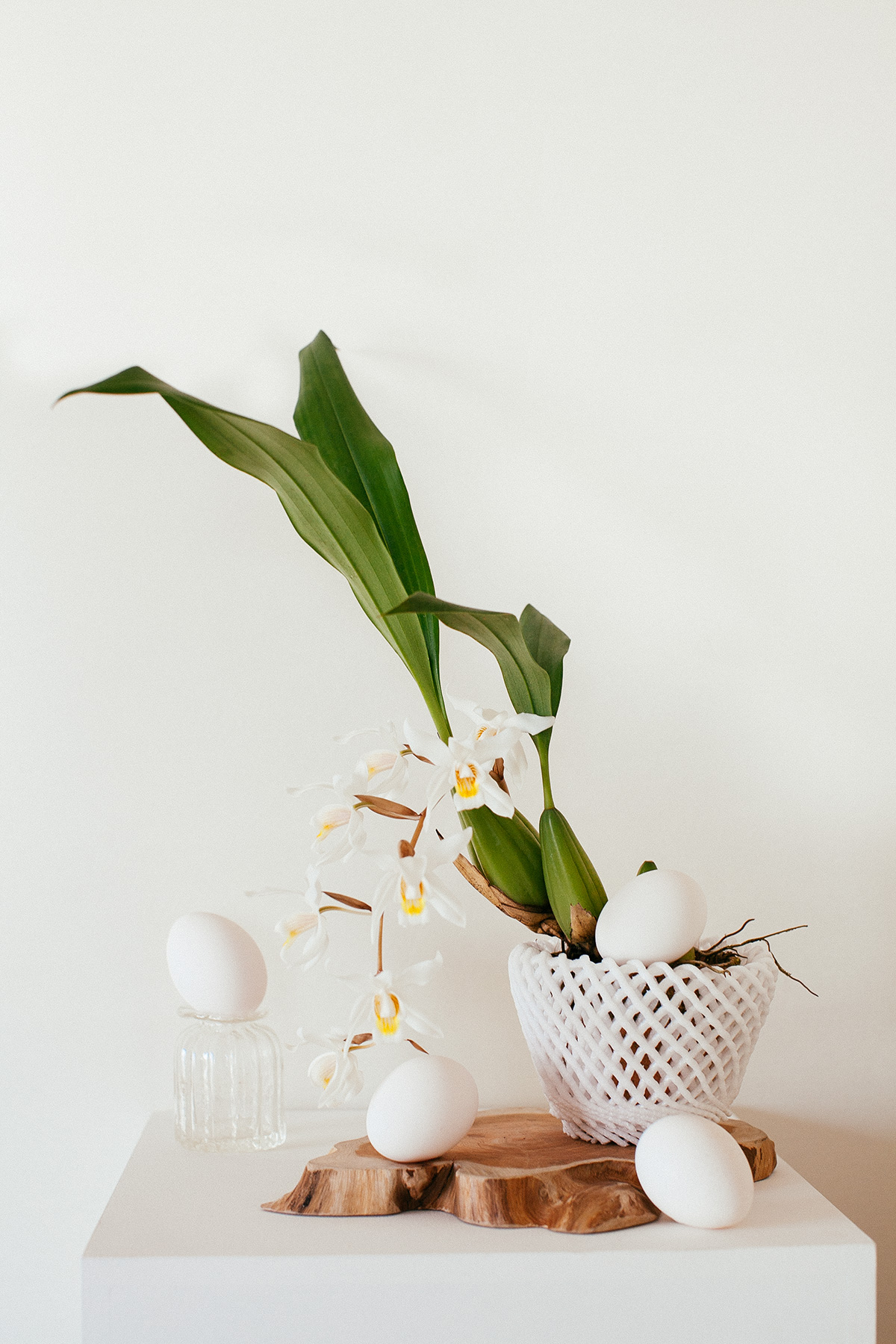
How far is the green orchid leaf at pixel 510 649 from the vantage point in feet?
2.24

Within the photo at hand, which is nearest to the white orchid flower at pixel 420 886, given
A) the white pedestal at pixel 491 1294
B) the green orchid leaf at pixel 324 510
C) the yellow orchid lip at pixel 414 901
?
the yellow orchid lip at pixel 414 901

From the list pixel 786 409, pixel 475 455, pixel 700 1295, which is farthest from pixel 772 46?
pixel 700 1295

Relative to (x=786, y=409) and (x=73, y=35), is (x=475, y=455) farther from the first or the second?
(x=73, y=35)

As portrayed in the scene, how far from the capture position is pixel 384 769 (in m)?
0.80

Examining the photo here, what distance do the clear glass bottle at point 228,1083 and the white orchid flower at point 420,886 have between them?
196 millimetres

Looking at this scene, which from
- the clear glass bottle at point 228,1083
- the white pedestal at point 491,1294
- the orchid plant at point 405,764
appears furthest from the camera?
the clear glass bottle at point 228,1083

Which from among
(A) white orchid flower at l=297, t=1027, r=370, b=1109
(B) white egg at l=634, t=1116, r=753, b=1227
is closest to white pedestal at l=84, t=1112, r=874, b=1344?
(B) white egg at l=634, t=1116, r=753, b=1227

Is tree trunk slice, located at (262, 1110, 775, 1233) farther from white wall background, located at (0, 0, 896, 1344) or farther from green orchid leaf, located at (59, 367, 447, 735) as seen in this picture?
green orchid leaf, located at (59, 367, 447, 735)

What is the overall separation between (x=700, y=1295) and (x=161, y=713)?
0.66 metres

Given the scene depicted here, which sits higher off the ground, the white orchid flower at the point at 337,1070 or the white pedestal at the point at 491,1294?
the white orchid flower at the point at 337,1070

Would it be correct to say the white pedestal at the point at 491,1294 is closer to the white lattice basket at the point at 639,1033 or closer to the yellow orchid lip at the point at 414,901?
the white lattice basket at the point at 639,1033

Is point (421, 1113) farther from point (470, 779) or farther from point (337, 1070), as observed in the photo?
point (470, 779)

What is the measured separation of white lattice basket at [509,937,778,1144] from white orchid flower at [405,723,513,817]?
5.6 inches

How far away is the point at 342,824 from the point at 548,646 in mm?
210
